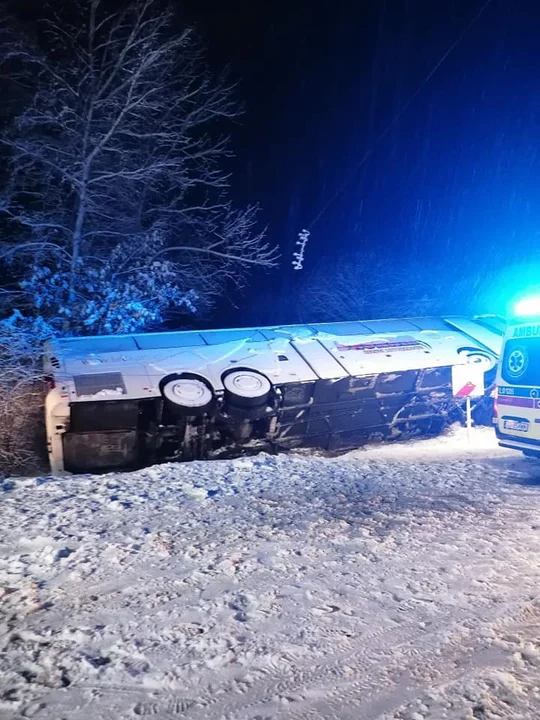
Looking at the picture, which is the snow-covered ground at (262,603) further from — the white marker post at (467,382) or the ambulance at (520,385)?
the white marker post at (467,382)

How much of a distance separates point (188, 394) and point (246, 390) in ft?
3.49

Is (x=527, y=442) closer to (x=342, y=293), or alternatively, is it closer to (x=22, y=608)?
(x=22, y=608)

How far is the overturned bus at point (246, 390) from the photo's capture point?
29.9 ft

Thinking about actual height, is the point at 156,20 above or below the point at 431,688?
above

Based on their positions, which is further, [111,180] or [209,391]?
[111,180]

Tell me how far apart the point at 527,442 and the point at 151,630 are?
272 inches

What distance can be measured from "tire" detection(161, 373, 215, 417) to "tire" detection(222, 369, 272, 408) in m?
0.35

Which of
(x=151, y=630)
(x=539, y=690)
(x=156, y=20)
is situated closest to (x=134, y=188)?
(x=156, y=20)

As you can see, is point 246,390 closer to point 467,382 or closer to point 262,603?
point 467,382

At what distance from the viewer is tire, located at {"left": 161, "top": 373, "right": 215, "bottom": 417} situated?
9.55 meters

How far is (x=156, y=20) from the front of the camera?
41.7ft

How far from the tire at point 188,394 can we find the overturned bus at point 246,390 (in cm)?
2

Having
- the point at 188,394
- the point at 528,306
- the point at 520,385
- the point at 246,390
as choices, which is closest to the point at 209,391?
the point at 188,394

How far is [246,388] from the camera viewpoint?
33.1ft
